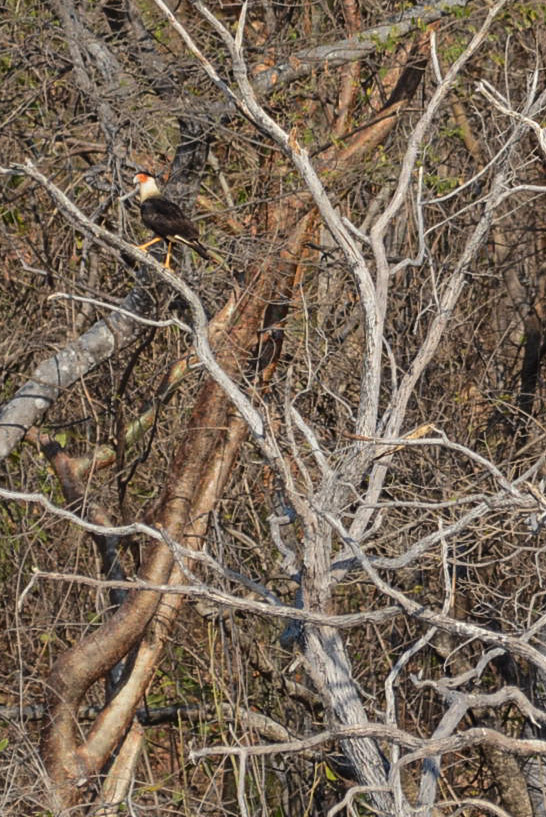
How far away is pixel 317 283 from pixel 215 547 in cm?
183

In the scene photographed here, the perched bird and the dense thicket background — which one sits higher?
the perched bird

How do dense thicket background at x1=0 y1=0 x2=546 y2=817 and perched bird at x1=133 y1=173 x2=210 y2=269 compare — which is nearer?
perched bird at x1=133 y1=173 x2=210 y2=269

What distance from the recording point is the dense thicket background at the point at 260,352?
6332 mm

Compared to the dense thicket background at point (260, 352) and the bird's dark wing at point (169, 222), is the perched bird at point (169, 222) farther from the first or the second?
the dense thicket background at point (260, 352)

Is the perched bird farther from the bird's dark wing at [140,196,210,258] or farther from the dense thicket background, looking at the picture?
the dense thicket background

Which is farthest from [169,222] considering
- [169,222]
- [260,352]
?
[260,352]

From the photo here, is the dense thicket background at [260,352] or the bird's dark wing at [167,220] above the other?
the bird's dark wing at [167,220]

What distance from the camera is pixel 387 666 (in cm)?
711

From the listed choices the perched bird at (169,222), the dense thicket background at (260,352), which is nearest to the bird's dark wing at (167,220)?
the perched bird at (169,222)

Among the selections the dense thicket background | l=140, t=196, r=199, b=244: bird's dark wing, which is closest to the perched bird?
l=140, t=196, r=199, b=244: bird's dark wing

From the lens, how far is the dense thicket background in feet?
20.8

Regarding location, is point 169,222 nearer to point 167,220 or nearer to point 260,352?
point 167,220

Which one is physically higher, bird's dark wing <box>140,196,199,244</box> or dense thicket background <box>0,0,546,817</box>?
bird's dark wing <box>140,196,199,244</box>

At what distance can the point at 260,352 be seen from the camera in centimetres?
632
